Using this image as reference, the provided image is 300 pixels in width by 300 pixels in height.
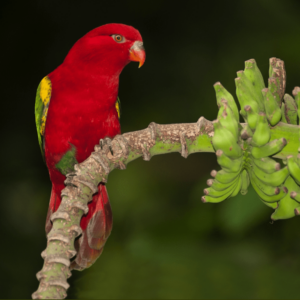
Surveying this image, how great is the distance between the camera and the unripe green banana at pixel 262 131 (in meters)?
1.06

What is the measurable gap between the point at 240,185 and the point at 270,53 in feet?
5.56

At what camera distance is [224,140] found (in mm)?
1062

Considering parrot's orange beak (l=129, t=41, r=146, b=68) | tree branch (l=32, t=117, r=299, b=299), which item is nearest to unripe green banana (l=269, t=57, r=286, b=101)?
tree branch (l=32, t=117, r=299, b=299)

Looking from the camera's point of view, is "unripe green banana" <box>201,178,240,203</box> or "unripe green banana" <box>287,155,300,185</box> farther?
"unripe green banana" <box>201,178,240,203</box>

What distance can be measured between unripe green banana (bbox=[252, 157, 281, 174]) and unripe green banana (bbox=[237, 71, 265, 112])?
5.7 inches

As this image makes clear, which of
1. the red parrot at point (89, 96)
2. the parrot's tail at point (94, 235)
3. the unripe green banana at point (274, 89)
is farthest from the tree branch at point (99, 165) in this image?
the red parrot at point (89, 96)

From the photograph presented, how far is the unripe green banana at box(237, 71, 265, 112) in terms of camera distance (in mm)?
1106

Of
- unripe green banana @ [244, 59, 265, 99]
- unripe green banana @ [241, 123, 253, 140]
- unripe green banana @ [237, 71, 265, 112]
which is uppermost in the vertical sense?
unripe green banana @ [244, 59, 265, 99]

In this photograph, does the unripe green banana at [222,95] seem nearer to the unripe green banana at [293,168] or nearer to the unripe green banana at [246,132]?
the unripe green banana at [246,132]

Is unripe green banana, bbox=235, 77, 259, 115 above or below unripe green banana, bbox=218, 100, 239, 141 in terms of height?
above

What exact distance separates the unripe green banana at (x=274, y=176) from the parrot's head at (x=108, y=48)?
786mm

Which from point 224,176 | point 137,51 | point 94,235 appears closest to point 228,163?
point 224,176

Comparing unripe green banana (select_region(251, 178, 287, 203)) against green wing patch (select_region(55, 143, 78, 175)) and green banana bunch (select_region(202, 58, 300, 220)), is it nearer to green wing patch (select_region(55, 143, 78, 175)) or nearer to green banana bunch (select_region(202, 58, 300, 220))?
green banana bunch (select_region(202, 58, 300, 220))

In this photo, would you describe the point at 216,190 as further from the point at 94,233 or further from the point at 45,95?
the point at 45,95
